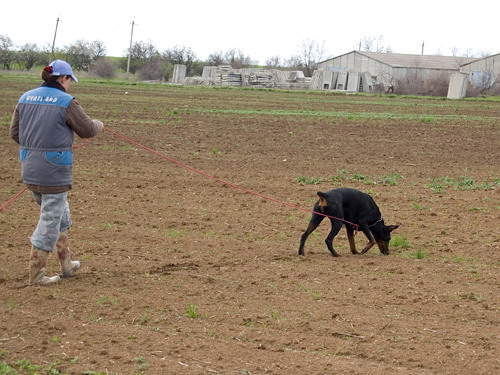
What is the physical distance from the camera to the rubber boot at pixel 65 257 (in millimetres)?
7711

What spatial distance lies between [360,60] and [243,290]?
79.9 m

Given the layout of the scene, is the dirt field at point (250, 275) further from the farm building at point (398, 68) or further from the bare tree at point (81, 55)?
the bare tree at point (81, 55)

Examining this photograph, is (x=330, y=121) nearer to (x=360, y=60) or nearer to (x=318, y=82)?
(x=318, y=82)

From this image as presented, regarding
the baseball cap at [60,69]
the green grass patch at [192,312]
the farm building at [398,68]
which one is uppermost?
the farm building at [398,68]

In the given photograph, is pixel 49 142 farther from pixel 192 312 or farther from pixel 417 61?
pixel 417 61

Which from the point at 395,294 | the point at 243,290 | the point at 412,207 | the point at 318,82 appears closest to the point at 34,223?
the point at 243,290

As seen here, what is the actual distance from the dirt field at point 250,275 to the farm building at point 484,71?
2272 inches

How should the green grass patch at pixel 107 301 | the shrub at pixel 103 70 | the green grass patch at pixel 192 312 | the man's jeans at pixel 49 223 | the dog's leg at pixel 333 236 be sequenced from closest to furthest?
1. the green grass patch at pixel 192 312
2. the green grass patch at pixel 107 301
3. the man's jeans at pixel 49 223
4. the dog's leg at pixel 333 236
5. the shrub at pixel 103 70

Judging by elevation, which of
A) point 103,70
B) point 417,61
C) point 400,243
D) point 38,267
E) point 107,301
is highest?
point 417,61

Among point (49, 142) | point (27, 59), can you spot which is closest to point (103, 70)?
point (27, 59)

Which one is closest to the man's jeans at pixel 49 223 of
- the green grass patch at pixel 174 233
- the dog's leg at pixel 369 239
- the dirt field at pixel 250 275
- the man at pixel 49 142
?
the man at pixel 49 142

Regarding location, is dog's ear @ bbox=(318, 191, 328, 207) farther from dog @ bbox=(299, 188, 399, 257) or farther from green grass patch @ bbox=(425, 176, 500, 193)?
green grass patch @ bbox=(425, 176, 500, 193)

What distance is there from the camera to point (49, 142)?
23.9ft

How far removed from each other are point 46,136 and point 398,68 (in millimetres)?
75308
